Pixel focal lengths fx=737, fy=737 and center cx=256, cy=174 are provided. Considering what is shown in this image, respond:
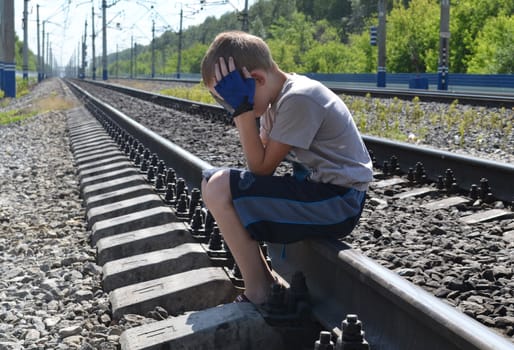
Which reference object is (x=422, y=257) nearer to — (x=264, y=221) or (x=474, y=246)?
(x=474, y=246)

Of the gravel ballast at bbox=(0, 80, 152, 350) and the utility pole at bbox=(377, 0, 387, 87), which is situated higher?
the utility pole at bbox=(377, 0, 387, 87)

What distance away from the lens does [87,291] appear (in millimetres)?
3688

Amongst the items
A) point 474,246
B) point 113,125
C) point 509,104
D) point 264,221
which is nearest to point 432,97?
point 509,104

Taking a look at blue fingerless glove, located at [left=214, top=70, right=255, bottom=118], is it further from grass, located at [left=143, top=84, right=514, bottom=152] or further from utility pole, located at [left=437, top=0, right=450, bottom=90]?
utility pole, located at [left=437, top=0, right=450, bottom=90]

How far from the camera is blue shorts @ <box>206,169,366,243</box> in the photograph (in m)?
2.86

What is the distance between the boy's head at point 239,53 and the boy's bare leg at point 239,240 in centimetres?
42

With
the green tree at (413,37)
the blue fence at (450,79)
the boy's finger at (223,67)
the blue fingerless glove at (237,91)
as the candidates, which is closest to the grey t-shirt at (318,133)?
the blue fingerless glove at (237,91)

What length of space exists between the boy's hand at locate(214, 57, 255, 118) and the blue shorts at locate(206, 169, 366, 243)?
10.4 inches

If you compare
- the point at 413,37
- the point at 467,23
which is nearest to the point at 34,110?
the point at 467,23

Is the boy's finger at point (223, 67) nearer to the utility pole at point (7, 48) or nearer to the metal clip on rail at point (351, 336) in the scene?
the metal clip on rail at point (351, 336)

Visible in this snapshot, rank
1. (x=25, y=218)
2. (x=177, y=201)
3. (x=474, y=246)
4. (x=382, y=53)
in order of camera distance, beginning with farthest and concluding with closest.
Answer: (x=382, y=53)
(x=25, y=218)
(x=177, y=201)
(x=474, y=246)

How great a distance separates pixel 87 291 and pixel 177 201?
1383 mm

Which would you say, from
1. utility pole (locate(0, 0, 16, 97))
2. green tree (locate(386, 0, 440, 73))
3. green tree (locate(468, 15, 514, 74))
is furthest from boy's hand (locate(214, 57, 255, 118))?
green tree (locate(386, 0, 440, 73))

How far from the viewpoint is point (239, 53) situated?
2.83 meters
